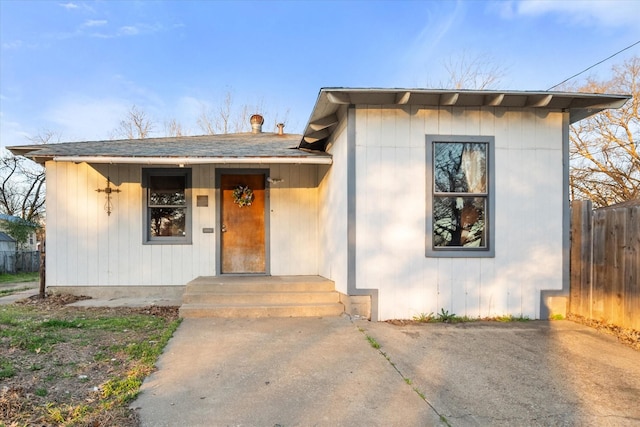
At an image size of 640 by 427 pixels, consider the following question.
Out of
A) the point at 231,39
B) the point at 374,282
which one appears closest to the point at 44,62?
the point at 231,39

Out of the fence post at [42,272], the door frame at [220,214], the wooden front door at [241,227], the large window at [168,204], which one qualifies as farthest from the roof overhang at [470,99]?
the fence post at [42,272]

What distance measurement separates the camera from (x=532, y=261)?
5109 mm

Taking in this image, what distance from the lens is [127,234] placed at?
6.89 metres

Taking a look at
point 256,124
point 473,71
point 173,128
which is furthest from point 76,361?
point 173,128

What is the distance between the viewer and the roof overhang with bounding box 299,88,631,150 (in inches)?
184

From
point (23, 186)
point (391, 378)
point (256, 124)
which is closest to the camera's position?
point (391, 378)

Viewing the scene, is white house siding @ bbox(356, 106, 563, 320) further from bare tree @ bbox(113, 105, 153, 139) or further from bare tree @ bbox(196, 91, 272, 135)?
bare tree @ bbox(113, 105, 153, 139)

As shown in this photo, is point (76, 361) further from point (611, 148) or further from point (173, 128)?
point (173, 128)

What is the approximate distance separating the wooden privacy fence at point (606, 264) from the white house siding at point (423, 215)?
0.26 metres

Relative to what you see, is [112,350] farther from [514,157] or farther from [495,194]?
[514,157]

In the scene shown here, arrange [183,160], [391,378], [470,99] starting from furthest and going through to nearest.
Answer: [183,160], [470,99], [391,378]

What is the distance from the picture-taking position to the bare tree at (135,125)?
72.7 ft

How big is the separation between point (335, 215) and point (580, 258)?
3.51m

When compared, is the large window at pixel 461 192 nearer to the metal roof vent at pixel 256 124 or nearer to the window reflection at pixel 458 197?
the window reflection at pixel 458 197
